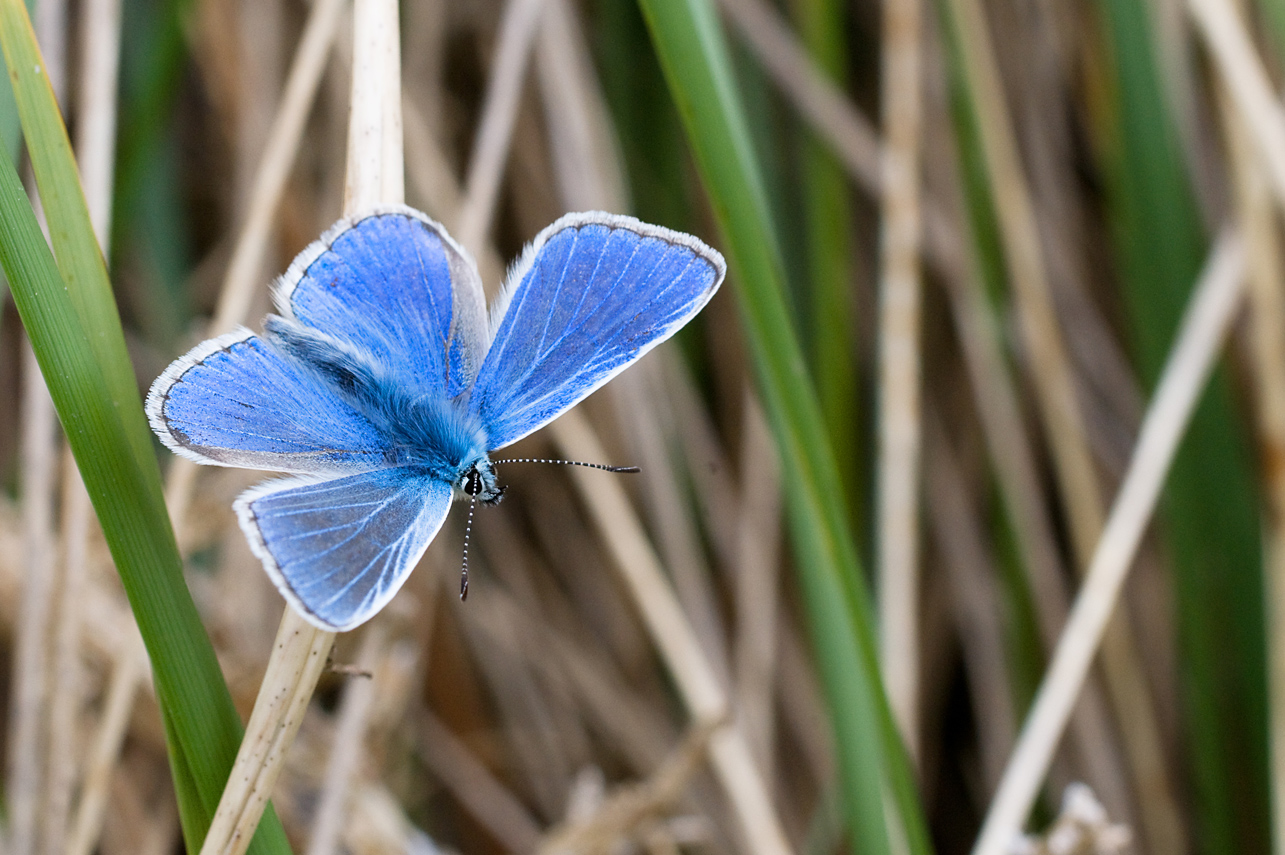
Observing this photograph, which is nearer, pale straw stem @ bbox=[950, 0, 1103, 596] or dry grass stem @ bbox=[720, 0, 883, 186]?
pale straw stem @ bbox=[950, 0, 1103, 596]

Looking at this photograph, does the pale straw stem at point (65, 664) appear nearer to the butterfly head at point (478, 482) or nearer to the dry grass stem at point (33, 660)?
the dry grass stem at point (33, 660)

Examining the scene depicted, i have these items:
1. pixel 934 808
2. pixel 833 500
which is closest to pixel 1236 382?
pixel 934 808

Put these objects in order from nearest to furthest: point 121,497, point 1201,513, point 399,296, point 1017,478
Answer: point 121,497 < point 399,296 < point 1201,513 < point 1017,478

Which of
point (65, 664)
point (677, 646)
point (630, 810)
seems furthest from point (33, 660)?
point (677, 646)

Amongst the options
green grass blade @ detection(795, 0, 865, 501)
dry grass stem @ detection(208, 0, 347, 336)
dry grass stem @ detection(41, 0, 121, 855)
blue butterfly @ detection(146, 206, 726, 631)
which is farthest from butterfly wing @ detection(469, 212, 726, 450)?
green grass blade @ detection(795, 0, 865, 501)

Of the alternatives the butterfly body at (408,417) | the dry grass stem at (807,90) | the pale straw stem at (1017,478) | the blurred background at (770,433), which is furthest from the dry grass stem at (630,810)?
the dry grass stem at (807,90)

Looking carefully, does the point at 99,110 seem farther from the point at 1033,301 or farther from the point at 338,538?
the point at 1033,301

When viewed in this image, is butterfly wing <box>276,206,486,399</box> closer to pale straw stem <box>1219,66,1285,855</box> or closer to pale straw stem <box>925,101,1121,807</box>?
pale straw stem <box>925,101,1121,807</box>
